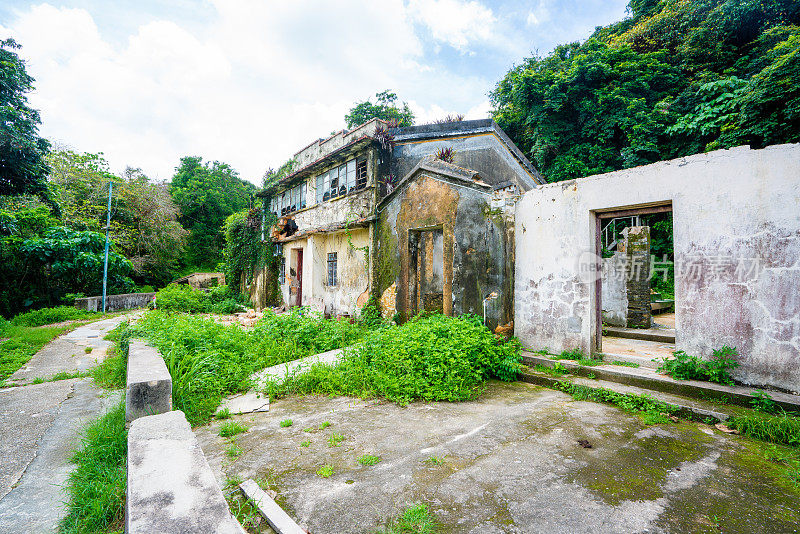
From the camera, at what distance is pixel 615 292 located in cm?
862

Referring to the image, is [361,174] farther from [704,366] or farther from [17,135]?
[704,366]

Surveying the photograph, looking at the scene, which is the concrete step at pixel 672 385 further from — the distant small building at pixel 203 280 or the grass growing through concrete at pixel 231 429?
the distant small building at pixel 203 280

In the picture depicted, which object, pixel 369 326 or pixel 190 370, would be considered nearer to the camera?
pixel 190 370

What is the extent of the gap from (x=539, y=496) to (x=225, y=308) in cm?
1557

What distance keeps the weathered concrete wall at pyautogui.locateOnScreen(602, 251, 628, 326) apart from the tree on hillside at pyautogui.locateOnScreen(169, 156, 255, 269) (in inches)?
1103

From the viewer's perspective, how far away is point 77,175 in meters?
20.1

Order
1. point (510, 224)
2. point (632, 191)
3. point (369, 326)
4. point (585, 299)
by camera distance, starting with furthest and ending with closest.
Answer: point (369, 326) < point (510, 224) < point (585, 299) < point (632, 191)

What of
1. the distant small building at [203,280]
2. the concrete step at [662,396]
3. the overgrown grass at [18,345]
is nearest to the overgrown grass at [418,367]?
the concrete step at [662,396]

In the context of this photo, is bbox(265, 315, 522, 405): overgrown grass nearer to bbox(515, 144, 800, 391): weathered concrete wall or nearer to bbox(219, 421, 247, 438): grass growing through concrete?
bbox(219, 421, 247, 438): grass growing through concrete

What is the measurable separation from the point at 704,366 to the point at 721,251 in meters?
1.46

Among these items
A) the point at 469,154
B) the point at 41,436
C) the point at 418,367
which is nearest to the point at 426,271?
the point at 469,154

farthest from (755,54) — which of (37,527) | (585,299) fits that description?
(37,527)

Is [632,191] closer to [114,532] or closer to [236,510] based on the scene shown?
[236,510]

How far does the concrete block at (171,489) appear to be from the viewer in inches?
60.5
